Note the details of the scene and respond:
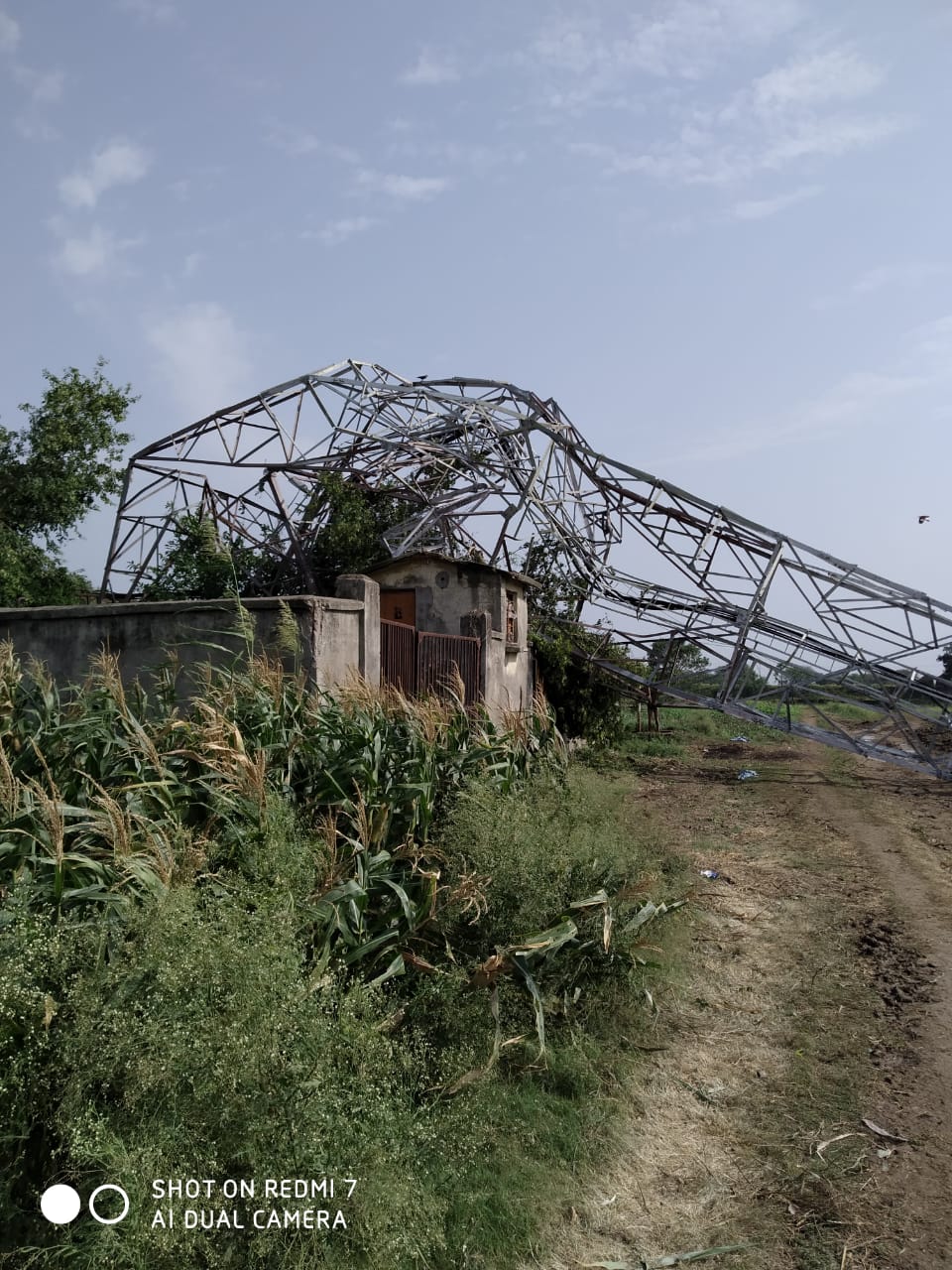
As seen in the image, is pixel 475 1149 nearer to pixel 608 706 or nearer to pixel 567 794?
pixel 567 794

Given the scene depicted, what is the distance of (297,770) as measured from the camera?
18.0ft

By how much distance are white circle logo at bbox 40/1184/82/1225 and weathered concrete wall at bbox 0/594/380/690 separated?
4.21 metres

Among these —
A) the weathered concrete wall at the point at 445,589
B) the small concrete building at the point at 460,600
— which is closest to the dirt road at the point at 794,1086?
the small concrete building at the point at 460,600

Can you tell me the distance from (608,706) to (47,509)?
11736 mm

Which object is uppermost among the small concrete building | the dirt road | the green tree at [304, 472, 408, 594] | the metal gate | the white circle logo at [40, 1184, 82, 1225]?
the green tree at [304, 472, 408, 594]

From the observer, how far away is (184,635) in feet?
25.7

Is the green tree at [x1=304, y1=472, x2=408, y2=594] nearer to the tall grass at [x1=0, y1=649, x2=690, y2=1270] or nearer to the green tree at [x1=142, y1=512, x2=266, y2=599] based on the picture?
the green tree at [x1=142, y1=512, x2=266, y2=599]

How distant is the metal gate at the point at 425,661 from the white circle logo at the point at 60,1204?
5801 mm

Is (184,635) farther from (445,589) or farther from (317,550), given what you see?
(317,550)

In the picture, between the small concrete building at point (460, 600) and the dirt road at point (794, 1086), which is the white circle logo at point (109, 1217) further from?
the small concrete building at point (460, 600)

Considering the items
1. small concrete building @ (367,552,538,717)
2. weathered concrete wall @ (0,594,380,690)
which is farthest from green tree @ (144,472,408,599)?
weathered concrete wall @ (0,594,380,690)

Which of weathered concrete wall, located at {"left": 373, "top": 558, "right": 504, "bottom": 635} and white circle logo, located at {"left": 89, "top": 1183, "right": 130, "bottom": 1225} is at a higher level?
weathered concrete wall, located at {"left": 373, "top": 558, "right": 504, "bottom": 635}

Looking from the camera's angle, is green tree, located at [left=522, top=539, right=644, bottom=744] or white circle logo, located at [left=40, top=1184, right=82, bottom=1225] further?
green tree, located at [left=522, top=539, right=644, bottom=744]

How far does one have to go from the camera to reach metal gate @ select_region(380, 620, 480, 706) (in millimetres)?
9180
